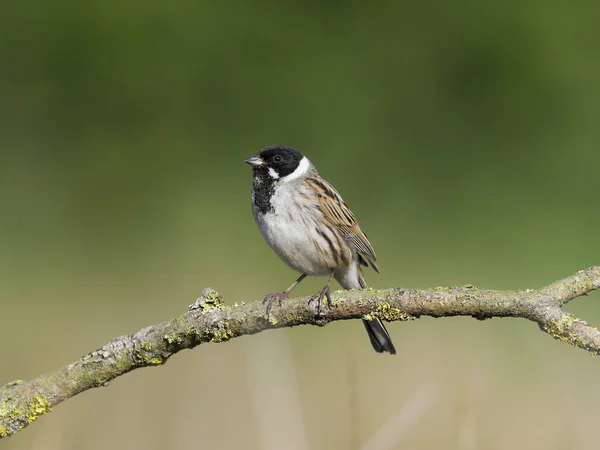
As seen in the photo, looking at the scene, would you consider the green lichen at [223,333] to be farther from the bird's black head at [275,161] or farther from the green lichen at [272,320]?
the bird's black head at [275,161]

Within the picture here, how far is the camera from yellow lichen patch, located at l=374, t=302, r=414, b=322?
2111mm

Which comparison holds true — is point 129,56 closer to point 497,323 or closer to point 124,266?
point 124,266

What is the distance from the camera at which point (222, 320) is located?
221cm

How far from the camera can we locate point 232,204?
361 inches

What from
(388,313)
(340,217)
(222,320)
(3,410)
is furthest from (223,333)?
(340,217)

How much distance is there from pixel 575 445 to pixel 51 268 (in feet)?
18.0

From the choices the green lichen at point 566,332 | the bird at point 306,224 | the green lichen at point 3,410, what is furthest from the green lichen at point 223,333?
the bird at point 306,224

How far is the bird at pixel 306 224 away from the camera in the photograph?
147 inches

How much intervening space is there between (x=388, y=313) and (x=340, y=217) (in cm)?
183

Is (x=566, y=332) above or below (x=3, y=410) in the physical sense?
below

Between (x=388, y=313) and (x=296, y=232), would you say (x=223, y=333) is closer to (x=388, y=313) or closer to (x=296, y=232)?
(x=388, y=313)

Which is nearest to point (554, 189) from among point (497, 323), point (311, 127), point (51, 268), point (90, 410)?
point (311, 127)

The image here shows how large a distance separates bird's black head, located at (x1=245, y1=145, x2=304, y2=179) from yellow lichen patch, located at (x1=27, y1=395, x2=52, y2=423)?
1.93 meters

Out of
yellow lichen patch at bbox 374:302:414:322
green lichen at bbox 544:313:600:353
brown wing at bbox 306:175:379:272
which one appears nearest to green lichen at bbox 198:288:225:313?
yellow lichen patch at bbox 374:302:414:322
